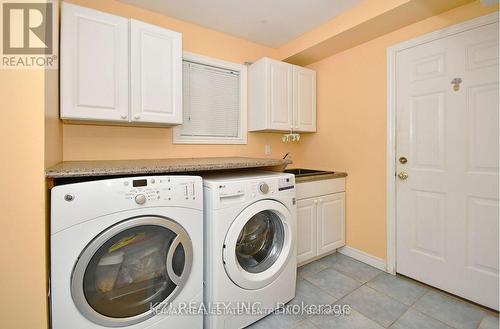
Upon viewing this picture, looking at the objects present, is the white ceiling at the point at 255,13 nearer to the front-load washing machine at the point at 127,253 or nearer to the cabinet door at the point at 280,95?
the cabinet door at the point at 280,95

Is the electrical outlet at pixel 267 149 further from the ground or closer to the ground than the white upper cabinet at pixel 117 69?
closer to the ground

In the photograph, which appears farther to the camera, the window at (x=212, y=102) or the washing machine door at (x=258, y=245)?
the window at (x=212, y=102)

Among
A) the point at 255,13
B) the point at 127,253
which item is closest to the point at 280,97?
the point at 255,13

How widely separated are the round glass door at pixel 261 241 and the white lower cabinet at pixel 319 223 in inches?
19.1

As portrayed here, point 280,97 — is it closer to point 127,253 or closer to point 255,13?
point 255,13

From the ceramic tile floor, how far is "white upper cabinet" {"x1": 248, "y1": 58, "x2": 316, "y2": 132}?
151 centimetres

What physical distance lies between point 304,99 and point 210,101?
1.07m

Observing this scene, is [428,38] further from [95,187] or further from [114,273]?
[114,273]

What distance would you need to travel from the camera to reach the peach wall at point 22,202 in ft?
3.01

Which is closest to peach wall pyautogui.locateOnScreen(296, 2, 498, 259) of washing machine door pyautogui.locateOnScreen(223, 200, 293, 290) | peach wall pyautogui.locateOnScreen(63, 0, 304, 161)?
peach wall pyautogui.locateOnScreen(63, 0, 304, 161)

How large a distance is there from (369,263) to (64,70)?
9.63 feet

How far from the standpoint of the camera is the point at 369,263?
7.28ft

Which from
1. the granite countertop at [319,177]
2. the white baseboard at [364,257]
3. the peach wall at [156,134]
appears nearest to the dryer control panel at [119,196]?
the peach wall at [156,134]

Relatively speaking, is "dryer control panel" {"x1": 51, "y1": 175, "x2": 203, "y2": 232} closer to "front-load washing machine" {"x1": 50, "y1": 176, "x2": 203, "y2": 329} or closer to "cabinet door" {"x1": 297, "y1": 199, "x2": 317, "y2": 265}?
"front-load washing machine" {"x1": 50, "y1": 176, "x2": 203, "y2": 329}
